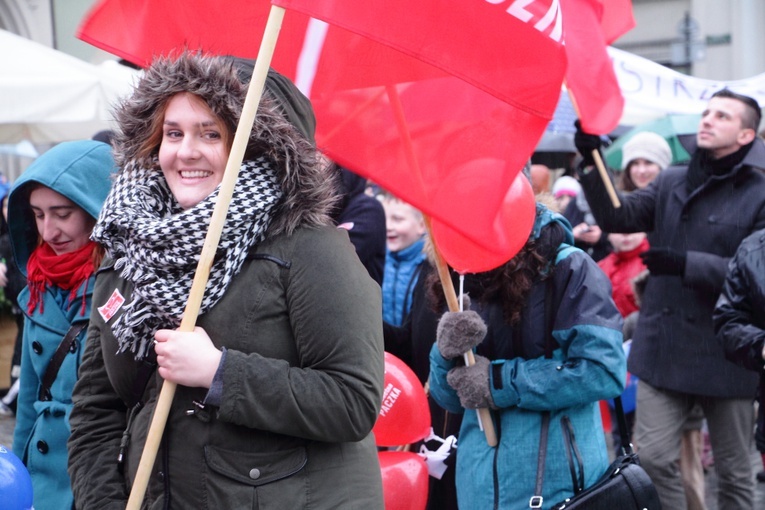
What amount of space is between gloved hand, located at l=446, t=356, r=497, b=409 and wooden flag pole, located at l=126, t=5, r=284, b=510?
1354 mm

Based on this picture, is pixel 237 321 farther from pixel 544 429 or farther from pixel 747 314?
pixel 747 314

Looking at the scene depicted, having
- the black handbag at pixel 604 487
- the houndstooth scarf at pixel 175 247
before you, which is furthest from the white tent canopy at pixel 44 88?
the houndstooth scarf at pixel 175 247

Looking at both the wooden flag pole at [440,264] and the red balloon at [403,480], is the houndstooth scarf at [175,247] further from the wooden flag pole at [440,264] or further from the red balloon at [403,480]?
the red balloon at [403,480]

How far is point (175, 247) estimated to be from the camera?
7.43ft

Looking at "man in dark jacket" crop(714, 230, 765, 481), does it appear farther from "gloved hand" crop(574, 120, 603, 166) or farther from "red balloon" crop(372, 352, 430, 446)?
"red balloon" crop(372, 352, 430, 446)

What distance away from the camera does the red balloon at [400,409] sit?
3770 mm

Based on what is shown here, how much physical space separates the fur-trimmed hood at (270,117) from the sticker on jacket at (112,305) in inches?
15.2

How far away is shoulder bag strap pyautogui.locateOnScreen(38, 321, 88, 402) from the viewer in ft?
10.6

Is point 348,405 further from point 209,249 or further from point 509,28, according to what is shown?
point 509,28

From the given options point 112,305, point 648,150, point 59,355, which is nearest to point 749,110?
point 648,150

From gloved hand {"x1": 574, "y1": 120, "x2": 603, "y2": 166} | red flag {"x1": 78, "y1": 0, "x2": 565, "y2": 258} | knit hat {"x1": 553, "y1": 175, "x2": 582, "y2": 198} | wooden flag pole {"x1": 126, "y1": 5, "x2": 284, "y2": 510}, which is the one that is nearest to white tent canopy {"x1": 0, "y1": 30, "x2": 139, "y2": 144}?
gloved hand {"x1": 574, "y1": 120, "x2": 603, "y2": 166}

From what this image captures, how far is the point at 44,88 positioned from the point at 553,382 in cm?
553

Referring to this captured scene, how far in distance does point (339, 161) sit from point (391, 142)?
0.16m

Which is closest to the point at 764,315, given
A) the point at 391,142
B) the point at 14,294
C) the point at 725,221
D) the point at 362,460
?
the point at 725,221
